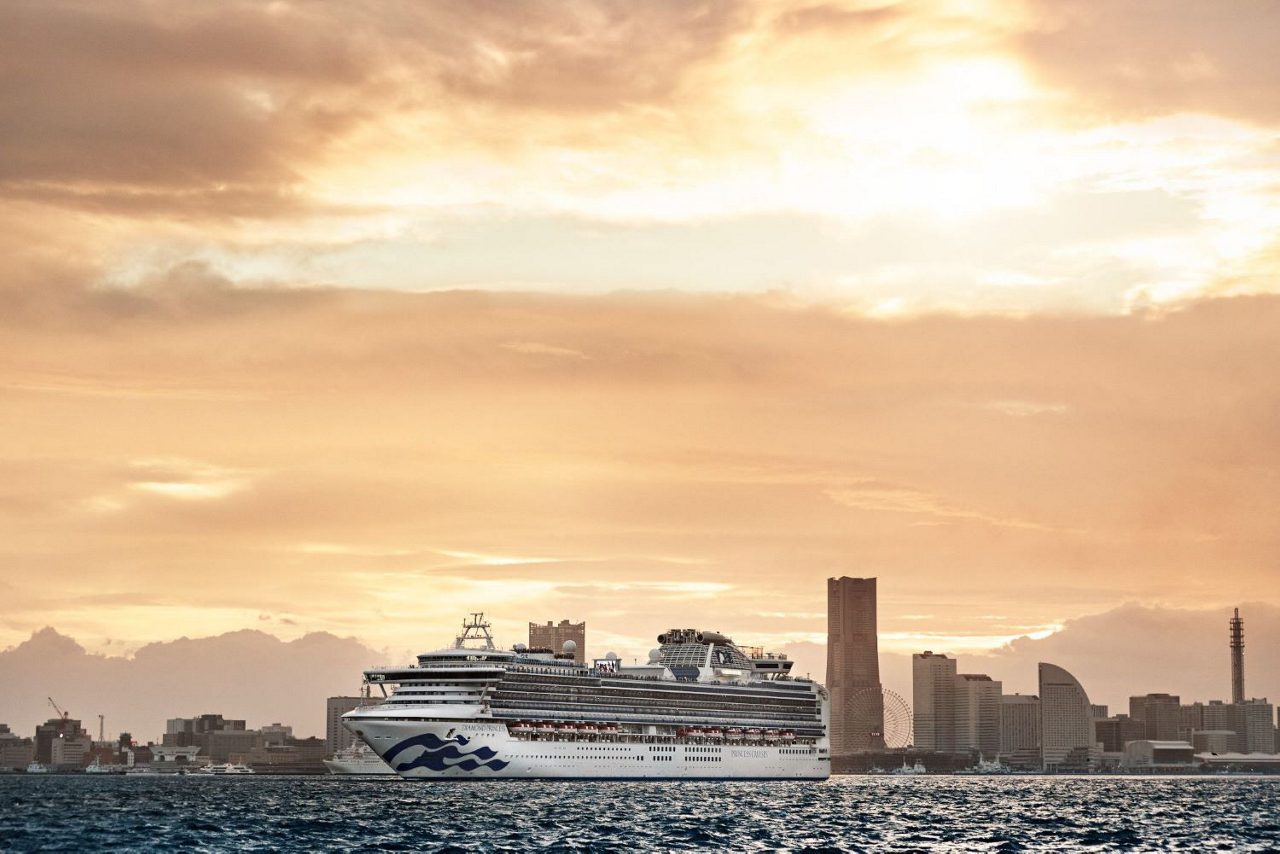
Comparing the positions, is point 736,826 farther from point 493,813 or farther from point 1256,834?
point 1256,834

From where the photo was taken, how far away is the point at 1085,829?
476 ft

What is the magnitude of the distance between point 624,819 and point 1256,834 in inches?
2083

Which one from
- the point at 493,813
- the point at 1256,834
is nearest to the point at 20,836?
the point at 493,813

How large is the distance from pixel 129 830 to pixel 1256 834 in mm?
92754

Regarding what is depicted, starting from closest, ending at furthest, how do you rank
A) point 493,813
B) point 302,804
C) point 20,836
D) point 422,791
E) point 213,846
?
point 213,846, point 20,836, point 493,813, point 302,804, point 422,791

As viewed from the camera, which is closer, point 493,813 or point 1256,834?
point 1256,834

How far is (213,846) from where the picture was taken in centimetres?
11638

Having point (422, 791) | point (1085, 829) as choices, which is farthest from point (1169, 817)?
point (422, 791)

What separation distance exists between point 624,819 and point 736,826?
1037 cm

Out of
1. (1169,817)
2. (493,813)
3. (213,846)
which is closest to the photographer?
(213,846)

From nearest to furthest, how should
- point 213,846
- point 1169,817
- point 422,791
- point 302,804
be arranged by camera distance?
point 213,846, point 1169,817, point 302,804, point 422,791

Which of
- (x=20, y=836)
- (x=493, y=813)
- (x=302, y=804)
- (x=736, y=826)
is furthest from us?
(x=302, y=804)

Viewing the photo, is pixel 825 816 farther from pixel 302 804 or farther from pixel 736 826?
pixel 302 804

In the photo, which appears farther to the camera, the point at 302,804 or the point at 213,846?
the point at 302,804
